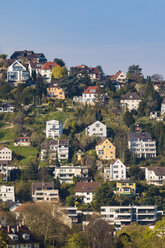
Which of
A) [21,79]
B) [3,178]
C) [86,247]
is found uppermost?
[21,79]

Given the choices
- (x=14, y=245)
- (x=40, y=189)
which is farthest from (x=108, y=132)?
(x=14, y=245)

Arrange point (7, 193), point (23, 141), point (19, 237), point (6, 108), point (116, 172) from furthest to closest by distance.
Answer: point (6, 108), point (23, 141), point (116, 172), point (7, 193), point (19, 237)

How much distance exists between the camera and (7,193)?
115 metres

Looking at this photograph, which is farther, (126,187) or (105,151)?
(105,151)

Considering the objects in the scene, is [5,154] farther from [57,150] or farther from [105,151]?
[105,151]

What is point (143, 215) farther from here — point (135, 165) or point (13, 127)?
point (13, 127)

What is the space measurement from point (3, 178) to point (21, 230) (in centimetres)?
4064

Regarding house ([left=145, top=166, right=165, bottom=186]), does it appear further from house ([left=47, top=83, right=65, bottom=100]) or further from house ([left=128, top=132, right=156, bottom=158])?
house ([left=47, top=83, right=65, bottom=100])

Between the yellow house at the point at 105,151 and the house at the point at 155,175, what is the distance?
8594 millimetres

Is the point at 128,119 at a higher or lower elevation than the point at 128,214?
higher

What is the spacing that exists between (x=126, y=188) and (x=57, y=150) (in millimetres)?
16520

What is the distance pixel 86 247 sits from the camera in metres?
79.1

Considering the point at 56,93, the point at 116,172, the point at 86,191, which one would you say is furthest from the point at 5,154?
the point at 56,93

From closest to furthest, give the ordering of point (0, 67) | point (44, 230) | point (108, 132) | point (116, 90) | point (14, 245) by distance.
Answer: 1. point (14, 245)
2. point (44, 230)
3. point (108, 132)
4. point (116, 90)
5. point (0, 67)
